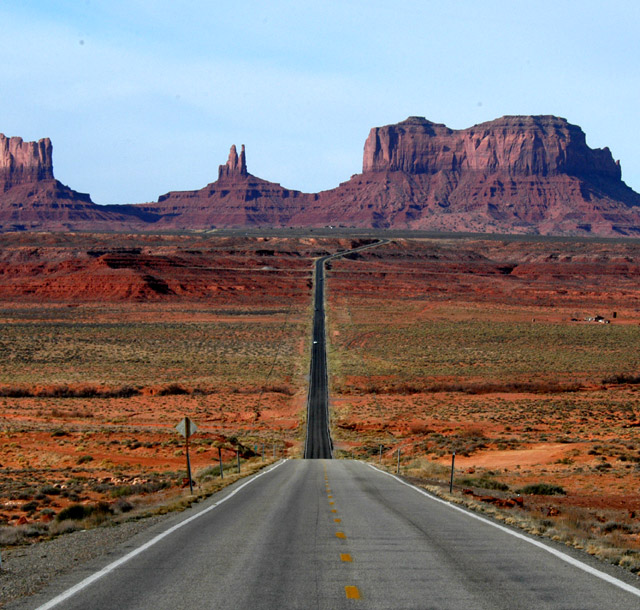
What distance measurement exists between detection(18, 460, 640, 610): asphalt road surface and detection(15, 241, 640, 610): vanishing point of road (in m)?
0.02

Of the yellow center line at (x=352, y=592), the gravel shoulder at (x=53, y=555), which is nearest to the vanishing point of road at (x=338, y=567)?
the yellow center line at (x=352, y=592)

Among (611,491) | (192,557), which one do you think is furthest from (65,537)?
(611,491)

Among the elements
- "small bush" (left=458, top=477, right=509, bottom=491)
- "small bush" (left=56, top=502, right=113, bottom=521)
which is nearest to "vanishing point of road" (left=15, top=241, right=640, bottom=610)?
"small bush" (left=56, top=502, right=113, bottom=521)

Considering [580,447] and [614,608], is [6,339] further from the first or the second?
[614,608]

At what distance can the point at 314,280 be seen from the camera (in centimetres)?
13875

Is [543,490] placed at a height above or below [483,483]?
above

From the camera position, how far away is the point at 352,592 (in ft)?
26.3

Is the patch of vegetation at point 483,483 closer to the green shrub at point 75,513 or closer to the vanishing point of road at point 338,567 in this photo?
the vanishing point of road at point 338,567

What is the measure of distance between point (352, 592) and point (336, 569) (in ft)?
4.21

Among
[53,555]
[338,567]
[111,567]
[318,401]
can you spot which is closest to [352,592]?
[338,567]

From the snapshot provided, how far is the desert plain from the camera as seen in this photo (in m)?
23.8

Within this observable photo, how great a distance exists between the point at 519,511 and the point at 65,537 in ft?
30.5

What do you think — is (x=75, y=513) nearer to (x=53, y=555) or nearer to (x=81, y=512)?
(x=81, y=512)

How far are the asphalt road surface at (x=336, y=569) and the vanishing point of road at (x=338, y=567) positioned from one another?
0.05ft
